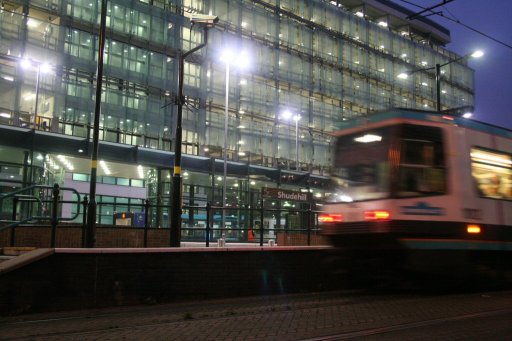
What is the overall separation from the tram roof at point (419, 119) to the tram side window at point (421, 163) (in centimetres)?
25

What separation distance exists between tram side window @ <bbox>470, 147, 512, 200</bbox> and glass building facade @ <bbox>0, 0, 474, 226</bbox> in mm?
20593

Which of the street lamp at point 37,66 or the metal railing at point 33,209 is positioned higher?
the street lamp at point 37,66

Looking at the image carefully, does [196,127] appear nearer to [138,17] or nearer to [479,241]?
[138,17]

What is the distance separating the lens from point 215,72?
149 ft

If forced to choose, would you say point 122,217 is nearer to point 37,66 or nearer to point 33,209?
point 33,209

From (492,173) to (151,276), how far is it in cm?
817

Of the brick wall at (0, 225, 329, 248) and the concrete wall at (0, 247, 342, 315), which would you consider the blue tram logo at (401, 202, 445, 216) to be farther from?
the concrete wall at (0, 247, 342, 315)

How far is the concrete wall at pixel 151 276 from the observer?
10148 millimetres

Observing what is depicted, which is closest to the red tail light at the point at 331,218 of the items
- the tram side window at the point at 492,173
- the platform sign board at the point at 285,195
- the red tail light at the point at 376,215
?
the red tail light at the point at 376,215

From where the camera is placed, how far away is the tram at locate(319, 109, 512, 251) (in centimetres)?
1120

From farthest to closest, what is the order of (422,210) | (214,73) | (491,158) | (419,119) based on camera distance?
1. (214,73)
2. (491,158)
3. (419,119)
4. (422,210)

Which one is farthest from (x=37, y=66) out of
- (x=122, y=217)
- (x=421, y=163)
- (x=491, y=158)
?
(x=491, y=158)

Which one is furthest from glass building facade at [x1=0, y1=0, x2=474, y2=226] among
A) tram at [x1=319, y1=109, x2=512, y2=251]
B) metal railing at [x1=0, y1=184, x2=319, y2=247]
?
tram at [x1=319, y1=109, x2=512, y2=251]

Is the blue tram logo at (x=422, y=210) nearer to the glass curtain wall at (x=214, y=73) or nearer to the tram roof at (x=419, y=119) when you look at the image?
the tram roof at (x=419, y=119)
